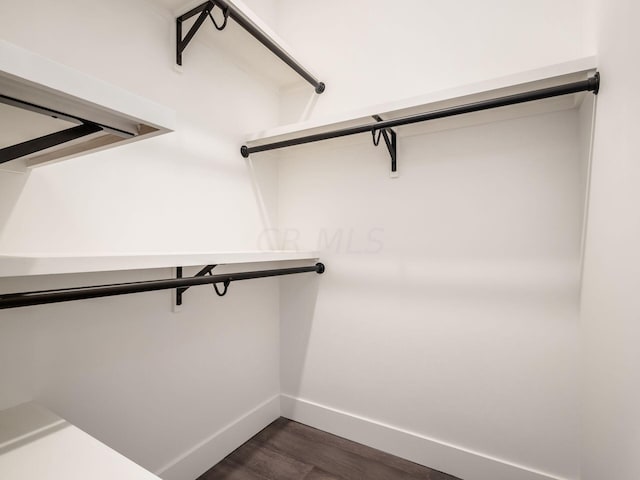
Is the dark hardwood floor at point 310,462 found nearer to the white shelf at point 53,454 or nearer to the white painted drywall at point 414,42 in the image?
the white shelf at point 53,454

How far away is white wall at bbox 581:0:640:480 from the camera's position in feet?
2.41

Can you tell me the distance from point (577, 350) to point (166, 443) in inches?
63.9

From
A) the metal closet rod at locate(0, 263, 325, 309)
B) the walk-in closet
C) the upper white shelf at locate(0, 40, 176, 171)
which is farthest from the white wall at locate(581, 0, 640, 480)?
the metal closet rod at locate(0, 263, 325, 309)

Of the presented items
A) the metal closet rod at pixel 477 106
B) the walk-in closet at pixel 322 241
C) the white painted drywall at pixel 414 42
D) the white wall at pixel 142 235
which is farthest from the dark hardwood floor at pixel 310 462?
the white painted drywall at pixel 414 42

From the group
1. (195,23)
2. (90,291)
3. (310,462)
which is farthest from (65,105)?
(310,462)

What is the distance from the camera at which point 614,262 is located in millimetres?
861

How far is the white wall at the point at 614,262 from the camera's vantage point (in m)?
0.74

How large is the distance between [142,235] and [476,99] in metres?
1.35

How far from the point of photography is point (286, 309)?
75.4 inches

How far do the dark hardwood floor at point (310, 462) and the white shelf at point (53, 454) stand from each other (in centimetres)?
84

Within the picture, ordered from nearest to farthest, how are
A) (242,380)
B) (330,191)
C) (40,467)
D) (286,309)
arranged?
(40,467)
(242,380)
(330,191)
(286,309)

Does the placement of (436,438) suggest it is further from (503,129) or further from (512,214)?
(503,129)

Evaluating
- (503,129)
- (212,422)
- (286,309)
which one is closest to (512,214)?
(503,129)
